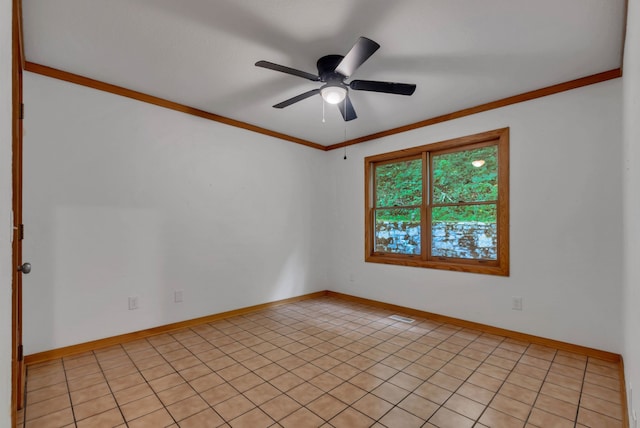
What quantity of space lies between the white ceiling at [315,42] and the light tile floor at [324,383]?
2.48m

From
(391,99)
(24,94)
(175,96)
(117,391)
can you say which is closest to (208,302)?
(117,391)

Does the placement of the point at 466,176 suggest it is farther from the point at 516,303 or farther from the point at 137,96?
the point at 137,96

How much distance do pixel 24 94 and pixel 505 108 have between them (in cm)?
443

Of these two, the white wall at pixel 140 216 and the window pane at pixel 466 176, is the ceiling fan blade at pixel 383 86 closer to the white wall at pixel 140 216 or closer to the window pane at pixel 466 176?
the window pane at pixel 466 176

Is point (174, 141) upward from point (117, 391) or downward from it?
upward

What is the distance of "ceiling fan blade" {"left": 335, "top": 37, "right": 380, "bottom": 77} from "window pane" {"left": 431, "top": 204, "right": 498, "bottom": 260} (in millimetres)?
2267

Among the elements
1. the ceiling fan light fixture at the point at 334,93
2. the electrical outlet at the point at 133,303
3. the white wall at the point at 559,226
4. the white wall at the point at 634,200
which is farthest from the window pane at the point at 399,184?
the electrical outlet at the point at 133,303

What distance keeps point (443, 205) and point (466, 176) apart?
0.43 metres

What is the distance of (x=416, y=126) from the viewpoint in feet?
12.9

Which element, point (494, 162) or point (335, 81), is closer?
point (335, 81)

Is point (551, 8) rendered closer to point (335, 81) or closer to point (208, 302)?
point (335, 81)

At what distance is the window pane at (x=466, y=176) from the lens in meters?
3.41

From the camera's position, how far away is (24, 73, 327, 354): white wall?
102 inches

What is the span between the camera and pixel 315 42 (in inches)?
87.4
